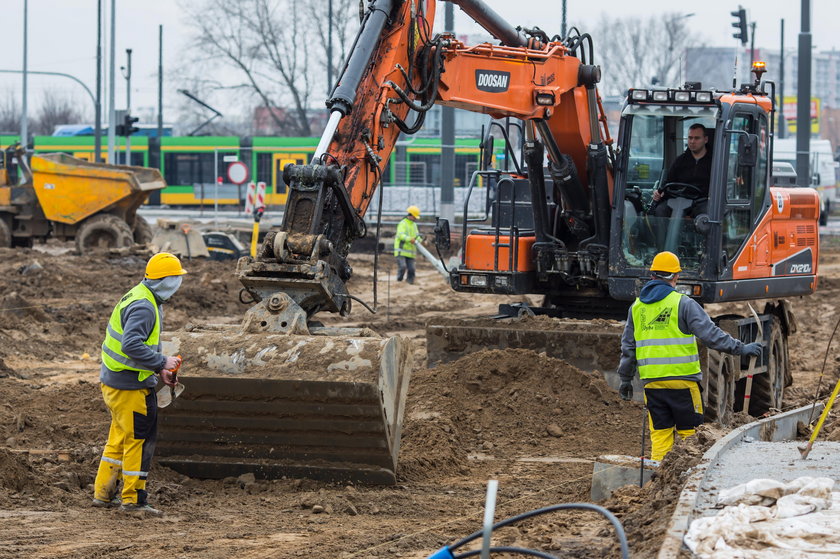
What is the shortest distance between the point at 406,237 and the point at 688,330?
49.8ft

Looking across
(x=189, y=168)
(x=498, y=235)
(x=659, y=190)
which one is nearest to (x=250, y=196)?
(x=189, y=168)

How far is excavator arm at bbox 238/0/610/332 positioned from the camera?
812 centimetres

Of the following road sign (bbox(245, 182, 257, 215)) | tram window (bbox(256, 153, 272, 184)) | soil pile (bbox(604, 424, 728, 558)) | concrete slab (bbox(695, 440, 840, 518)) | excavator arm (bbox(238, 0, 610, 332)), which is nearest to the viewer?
soil pile (bbox(604, 424, 728, 558))

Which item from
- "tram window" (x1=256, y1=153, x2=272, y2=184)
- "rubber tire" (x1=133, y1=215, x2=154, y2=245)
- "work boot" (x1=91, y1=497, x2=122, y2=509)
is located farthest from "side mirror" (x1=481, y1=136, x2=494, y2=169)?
"tram window" (x1=256, y1=153, x2=272, y2=184)

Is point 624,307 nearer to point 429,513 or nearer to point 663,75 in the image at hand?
point 429,513

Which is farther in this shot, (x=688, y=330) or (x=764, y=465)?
(x=688, y=330)

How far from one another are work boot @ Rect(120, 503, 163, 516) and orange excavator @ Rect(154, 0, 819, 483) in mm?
668

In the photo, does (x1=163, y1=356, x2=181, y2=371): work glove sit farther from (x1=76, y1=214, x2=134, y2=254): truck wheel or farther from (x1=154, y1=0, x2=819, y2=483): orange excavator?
(x1=76, y1=214, x2=134, y2=254): truck wheel

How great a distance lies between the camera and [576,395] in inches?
435

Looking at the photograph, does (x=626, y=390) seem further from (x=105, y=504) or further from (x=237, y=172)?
(x=237, y=172)

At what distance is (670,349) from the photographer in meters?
8.47

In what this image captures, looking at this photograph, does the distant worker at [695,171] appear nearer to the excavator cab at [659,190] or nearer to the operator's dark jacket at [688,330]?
the excavator cab at [659,190]

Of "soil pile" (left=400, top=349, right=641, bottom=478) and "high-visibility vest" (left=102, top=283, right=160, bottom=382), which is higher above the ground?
"high-visibility vest" (left=102, top=283, right=160, bottom=382)

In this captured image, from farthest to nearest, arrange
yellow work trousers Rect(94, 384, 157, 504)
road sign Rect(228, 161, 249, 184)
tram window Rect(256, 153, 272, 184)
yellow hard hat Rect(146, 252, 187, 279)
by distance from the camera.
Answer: tram window Rect(256, 153, 272, 184)
road sign Rect(228, 161, 249, 184)
yellow hard hat Rect(146, 252, 187, 279)
yellow work trousers Rect(94, 384, 157, 504)
